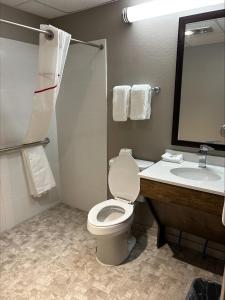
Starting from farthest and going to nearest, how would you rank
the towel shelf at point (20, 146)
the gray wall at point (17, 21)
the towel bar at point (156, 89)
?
the towel shelf at point (20, 146)
the gray wall at point (17, 21)
the towel bar at point (156, 89)

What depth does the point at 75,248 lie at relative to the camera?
2.20m

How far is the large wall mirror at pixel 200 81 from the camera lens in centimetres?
172

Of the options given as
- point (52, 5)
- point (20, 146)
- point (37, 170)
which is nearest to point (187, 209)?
point (37, 170)

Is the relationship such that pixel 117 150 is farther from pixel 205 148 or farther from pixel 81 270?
pixel 81 270

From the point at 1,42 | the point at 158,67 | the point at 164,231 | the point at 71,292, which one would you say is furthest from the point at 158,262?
the point at 1,42

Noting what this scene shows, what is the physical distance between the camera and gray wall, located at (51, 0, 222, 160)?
1.96m

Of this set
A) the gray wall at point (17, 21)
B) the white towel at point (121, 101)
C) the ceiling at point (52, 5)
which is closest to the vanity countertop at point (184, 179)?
the white towel at point (121, 101)

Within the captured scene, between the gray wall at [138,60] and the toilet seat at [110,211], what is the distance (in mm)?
519

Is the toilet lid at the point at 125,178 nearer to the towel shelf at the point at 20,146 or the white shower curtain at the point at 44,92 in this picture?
the white shower curtain at the point at 44,92

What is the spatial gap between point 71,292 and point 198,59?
80.3 inches

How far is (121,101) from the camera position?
209 cm

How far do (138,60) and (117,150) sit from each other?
36.0 inches

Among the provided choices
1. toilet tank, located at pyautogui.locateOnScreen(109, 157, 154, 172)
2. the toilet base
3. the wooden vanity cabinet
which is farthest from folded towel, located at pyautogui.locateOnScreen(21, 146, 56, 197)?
the wooden vanity cabinet

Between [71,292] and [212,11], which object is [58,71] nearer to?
[212,11]
